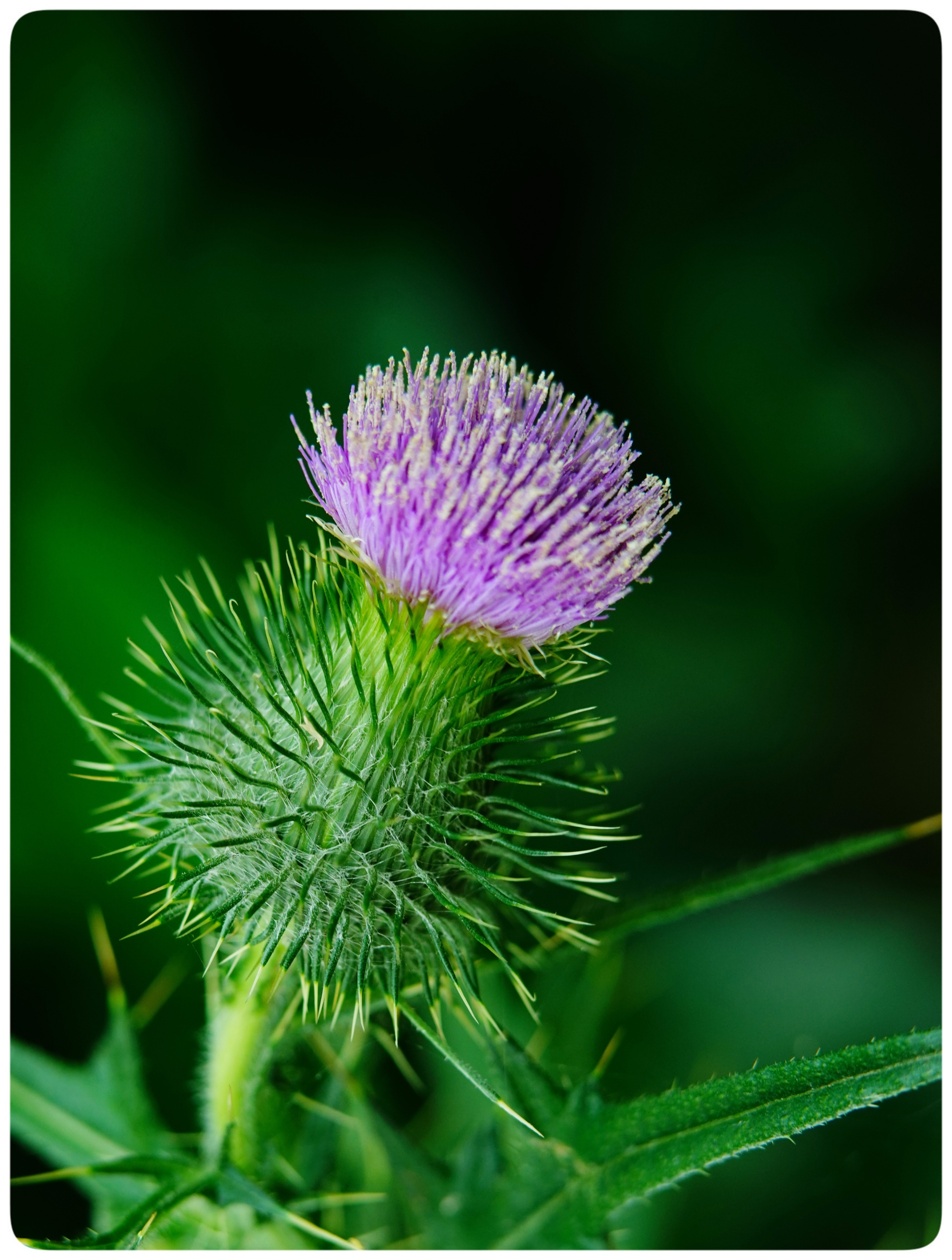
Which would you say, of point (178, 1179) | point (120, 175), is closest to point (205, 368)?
point (120, 175)

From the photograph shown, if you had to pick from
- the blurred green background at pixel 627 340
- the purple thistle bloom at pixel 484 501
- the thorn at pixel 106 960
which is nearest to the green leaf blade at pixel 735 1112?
the purple thistle bloom at pixel 484 501

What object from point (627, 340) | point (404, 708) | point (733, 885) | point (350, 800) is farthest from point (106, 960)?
point (627, 340)

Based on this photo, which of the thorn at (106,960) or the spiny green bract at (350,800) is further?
the thorn at (106,960)

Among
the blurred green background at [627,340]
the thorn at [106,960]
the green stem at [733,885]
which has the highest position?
the blurred green background at [627,340]

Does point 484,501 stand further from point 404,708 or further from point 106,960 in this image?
point 106,960

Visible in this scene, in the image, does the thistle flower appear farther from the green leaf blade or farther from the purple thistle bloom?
the green leaf blade

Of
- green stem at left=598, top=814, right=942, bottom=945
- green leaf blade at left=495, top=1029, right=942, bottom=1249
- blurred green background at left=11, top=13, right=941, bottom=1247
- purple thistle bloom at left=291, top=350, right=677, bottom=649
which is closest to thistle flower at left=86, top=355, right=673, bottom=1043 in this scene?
purple thistle bloom at left=291, top=350, right=677, bottom=649

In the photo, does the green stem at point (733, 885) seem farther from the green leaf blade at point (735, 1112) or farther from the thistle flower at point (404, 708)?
the green leaf blade at point (735, 1112)

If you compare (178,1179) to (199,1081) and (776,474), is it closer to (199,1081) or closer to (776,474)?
(199,1081)
